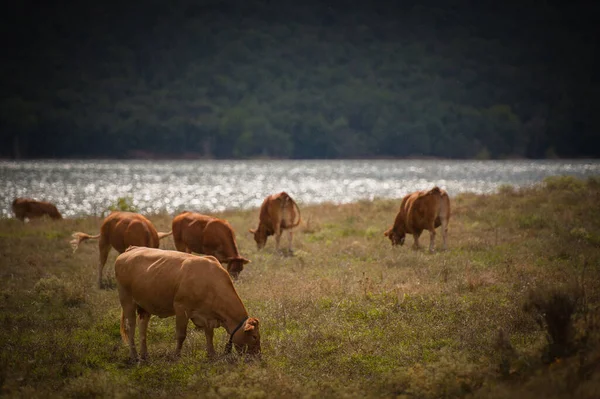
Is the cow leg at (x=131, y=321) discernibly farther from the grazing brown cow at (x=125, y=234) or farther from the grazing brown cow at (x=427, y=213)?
the grazing brown cow at (x=427, y=213)

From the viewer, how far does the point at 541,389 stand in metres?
7.51

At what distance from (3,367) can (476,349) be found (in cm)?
676

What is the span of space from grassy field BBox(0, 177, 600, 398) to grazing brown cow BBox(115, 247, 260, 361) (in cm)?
43

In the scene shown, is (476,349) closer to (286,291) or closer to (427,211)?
(286,291)

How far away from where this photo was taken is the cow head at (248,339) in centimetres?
988

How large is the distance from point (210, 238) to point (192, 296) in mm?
6597

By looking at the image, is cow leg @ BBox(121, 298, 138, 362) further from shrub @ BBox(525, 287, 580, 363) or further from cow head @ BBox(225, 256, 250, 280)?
shrub @ BBox(525, 287, 580, 363)

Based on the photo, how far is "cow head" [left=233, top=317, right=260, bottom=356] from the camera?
988 centimetres

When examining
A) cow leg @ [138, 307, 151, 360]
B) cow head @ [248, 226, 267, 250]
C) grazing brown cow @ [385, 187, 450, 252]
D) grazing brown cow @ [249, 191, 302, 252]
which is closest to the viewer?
cow leg @ [138, 307, 151, 360]

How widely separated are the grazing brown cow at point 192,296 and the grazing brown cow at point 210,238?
5477 mm

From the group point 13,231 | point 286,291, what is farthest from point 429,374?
point 13,231

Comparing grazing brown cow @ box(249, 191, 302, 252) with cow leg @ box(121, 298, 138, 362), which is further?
grazing brown cow @ box(249, 191, 302, 252)

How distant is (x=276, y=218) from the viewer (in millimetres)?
21859

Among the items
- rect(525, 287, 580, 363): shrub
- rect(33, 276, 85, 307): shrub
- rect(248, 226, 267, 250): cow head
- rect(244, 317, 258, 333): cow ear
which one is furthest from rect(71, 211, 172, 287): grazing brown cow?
rect(525, 287, 580, 363): shrub
